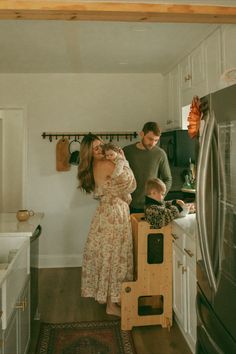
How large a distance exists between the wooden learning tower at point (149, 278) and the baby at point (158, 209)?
66mm

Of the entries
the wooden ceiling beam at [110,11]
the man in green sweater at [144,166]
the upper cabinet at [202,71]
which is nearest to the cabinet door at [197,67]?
the upper cabinet at [202,71]

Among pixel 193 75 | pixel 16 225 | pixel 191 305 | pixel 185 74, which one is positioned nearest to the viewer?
pixel 191 305

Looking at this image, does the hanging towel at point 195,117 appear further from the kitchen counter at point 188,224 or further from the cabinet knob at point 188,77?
the cabinet knob at point 188,77

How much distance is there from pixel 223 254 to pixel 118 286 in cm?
179

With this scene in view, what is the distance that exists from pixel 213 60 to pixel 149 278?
1725 millimetres

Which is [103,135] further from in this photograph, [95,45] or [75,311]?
[75,311]

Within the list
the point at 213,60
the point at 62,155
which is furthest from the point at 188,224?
the point at 62,155

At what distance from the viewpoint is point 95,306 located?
316 cm

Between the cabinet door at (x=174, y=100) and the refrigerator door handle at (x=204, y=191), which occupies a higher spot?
the cabinet door at (x=174, y=100)

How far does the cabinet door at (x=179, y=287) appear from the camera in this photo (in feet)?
7.95

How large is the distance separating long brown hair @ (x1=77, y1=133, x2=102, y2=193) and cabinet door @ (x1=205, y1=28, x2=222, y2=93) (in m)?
1.03

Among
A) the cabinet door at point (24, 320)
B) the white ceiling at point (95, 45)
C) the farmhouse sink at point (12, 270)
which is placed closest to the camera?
the farmhouse sink at point (12, 270)

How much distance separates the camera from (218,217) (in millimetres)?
1271

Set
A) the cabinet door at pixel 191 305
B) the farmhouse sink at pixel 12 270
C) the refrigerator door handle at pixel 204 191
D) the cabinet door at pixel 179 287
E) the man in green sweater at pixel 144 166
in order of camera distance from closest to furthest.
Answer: the refrigerator door handle at pixel 204 191, the farmhouse sink at pixel 12 270, the cabinet door at pixel 191 305, the cabinet door at pixel 179 287, the man in green sweater at pixel 144 166
